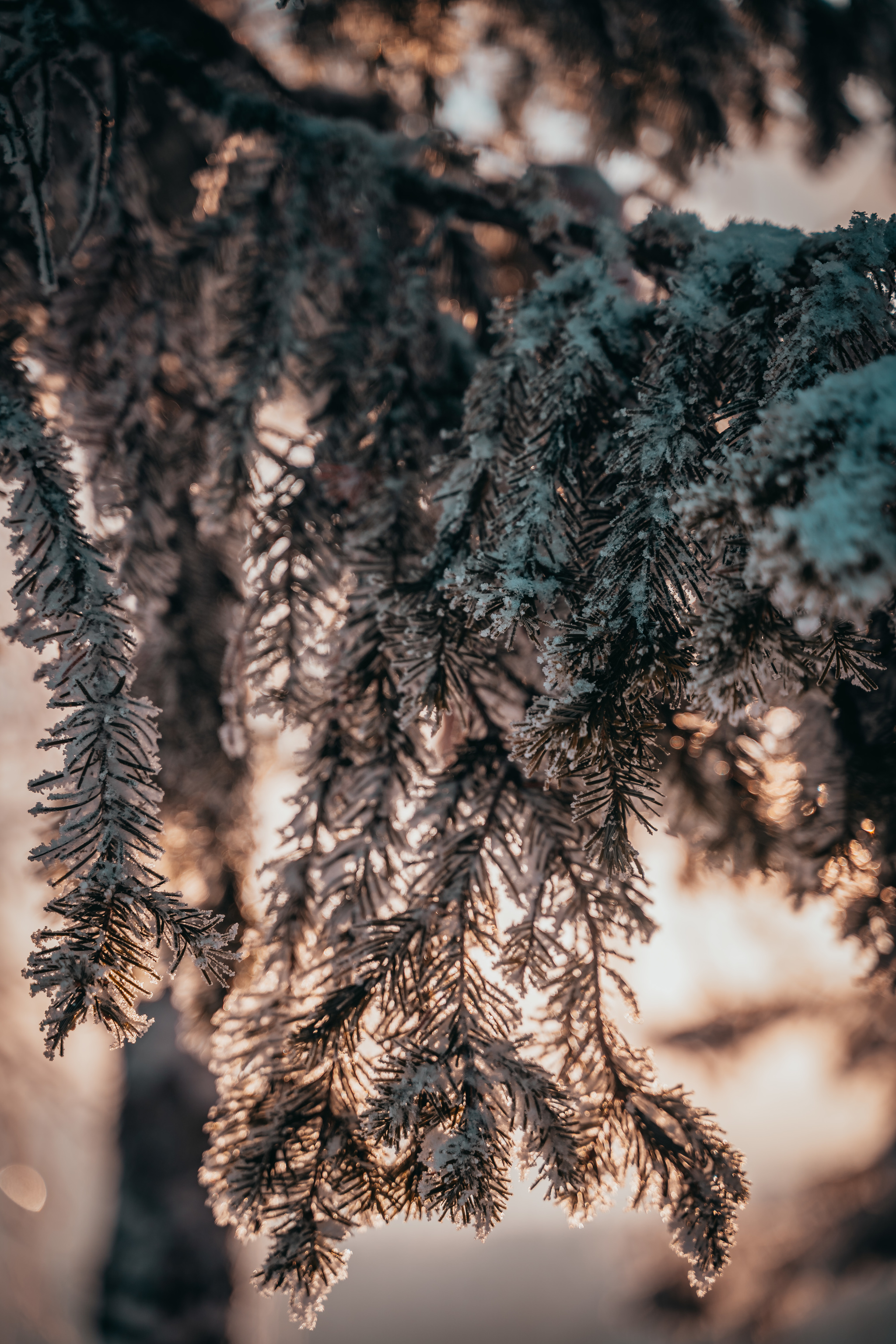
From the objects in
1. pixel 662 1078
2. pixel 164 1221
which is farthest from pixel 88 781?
pixel 164 1221

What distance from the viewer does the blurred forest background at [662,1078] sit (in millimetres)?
2119

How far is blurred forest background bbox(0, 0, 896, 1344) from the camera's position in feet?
6.95

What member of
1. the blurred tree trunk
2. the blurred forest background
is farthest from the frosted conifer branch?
the blurred tree trunk

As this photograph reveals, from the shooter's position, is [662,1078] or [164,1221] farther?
[164,1221]

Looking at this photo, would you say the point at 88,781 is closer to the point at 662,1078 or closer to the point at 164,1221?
the point at 662,1078

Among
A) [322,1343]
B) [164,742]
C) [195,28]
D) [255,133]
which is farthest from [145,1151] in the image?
[322,1343]

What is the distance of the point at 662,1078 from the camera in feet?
2.89

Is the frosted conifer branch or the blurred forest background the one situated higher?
the frosted conifer branch

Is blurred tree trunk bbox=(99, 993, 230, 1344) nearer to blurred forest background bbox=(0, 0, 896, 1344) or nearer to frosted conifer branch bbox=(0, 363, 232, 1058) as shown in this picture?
blurred forest background bbox=(0, 0, 896, 1344)

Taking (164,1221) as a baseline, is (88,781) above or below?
above

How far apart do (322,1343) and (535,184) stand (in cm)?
1104

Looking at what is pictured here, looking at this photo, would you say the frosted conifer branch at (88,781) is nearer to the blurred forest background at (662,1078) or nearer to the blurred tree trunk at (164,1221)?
the blurred forest background at (662,1078)

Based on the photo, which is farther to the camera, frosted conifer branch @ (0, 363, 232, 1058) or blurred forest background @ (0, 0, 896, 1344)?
blurred forest background @ (0, 0, 896, 1344)

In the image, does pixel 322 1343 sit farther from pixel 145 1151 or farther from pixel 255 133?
pixel 255 133
